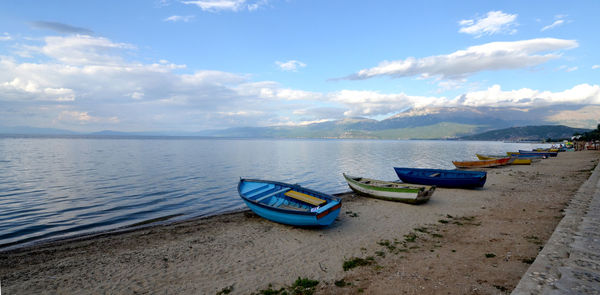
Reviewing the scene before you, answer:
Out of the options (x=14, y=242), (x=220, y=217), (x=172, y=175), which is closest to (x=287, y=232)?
(x=220, y=217)

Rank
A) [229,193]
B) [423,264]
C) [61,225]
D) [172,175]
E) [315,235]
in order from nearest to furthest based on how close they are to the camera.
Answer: [423,264], [315,235], [61,225], [229,193], [172,175]

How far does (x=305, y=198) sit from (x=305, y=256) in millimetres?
5436

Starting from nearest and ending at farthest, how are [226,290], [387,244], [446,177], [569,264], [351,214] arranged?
[569,264]
[226,290]
[387,244]
[351,214]
[446,177]

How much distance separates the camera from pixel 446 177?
25141 mm

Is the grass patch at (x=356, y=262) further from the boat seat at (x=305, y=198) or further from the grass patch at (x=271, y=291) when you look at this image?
the boat seat at (x=305, y=198)

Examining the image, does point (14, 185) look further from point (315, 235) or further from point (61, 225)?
point (315, 235)

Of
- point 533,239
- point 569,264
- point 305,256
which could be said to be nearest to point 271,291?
point 305,256

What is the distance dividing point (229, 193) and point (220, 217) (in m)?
7.96

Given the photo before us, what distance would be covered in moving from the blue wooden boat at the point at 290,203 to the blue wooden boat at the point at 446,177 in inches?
542

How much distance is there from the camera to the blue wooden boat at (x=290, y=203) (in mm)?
12906

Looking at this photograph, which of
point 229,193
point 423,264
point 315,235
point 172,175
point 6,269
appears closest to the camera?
point 423,264

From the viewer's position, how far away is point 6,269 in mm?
9898

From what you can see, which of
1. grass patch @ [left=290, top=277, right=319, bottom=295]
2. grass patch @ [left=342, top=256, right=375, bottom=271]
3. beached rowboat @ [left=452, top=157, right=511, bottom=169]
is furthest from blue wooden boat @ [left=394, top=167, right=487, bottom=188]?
grass patch @ [left=290, top=277, right=319, bottom=295]

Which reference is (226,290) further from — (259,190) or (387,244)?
(259,190)
